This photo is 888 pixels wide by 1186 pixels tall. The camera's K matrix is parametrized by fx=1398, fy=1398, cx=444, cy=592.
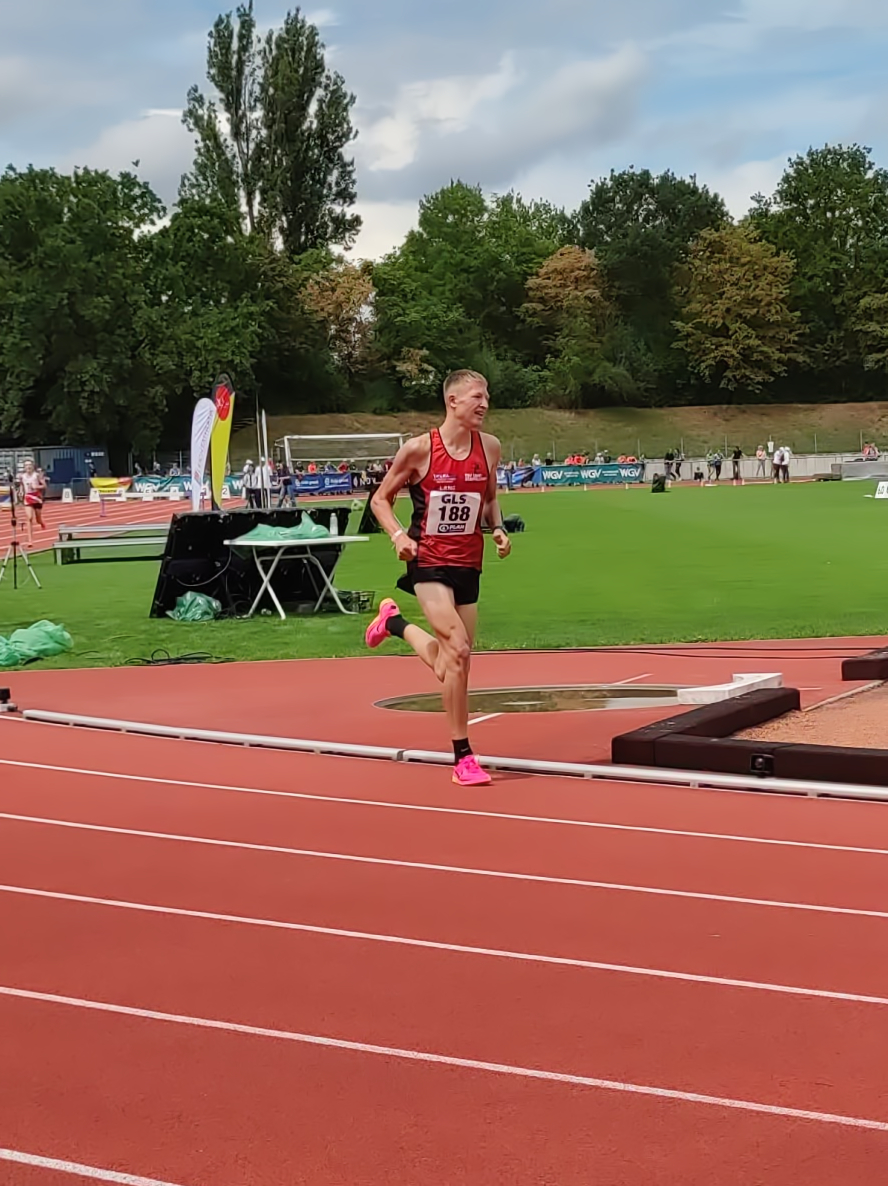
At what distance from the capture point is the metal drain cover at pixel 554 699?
9.45 meters

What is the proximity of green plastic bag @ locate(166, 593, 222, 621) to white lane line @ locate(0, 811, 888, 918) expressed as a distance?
892cm

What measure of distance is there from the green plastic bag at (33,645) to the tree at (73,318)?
2335 inches

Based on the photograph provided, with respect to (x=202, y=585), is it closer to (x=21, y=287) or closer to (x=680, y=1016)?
(x=680, y=1016)

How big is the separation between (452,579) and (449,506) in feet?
1.22

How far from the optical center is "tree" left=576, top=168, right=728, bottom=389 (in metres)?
92.3

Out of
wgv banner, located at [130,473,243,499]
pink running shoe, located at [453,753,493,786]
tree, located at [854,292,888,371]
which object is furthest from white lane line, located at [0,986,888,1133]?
tree, located at [854,292,888,371]

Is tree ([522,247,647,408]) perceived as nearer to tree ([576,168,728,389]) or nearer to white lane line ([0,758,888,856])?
tree ([576,168,728,389])

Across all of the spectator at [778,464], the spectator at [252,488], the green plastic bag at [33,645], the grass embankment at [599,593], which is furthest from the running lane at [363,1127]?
the spectator at [778,464]

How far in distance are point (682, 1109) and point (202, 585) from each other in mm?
13152

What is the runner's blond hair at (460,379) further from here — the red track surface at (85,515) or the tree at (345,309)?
the tree at (345,309)

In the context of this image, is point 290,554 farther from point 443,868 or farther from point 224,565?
point 443,868

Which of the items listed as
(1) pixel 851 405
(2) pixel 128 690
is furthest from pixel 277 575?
(1) pixel 851 405

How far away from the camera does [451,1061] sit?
11.8 feet

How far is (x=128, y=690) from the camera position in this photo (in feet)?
35.2
